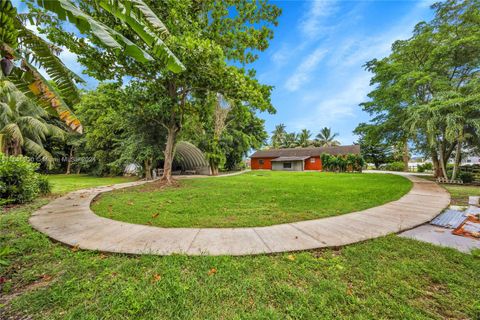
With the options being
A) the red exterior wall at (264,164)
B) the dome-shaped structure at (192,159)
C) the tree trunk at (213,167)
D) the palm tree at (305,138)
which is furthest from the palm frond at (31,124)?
the palm tree at (305,138)

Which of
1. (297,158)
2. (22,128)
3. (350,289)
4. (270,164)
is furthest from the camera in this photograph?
(270,164)

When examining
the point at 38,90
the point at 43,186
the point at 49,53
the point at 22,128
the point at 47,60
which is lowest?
the point at 43,186

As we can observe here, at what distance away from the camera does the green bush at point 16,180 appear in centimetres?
580

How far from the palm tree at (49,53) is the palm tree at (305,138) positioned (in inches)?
1760

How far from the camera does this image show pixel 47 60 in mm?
2875

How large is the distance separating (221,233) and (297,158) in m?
29.4

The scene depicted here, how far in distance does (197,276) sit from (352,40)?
43.4 feet

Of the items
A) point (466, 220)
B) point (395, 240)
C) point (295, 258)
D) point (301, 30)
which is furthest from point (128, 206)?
point (301, 30)

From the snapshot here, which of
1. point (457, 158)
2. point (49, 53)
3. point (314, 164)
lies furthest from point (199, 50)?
point (314, 164)

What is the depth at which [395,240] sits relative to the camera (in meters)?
3.28

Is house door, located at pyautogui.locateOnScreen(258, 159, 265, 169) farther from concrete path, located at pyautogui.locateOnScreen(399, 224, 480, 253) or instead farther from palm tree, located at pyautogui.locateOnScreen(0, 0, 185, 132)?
palm tree, located at pyautogui.locateOnScreen(0, 0, 185, 132)

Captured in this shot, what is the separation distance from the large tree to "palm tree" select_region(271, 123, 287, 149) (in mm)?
40352

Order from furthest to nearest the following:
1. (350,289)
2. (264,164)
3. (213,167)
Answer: (264,164) < (213,167) < (350,289)

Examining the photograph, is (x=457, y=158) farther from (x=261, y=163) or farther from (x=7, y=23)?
(x=261, y=163)
